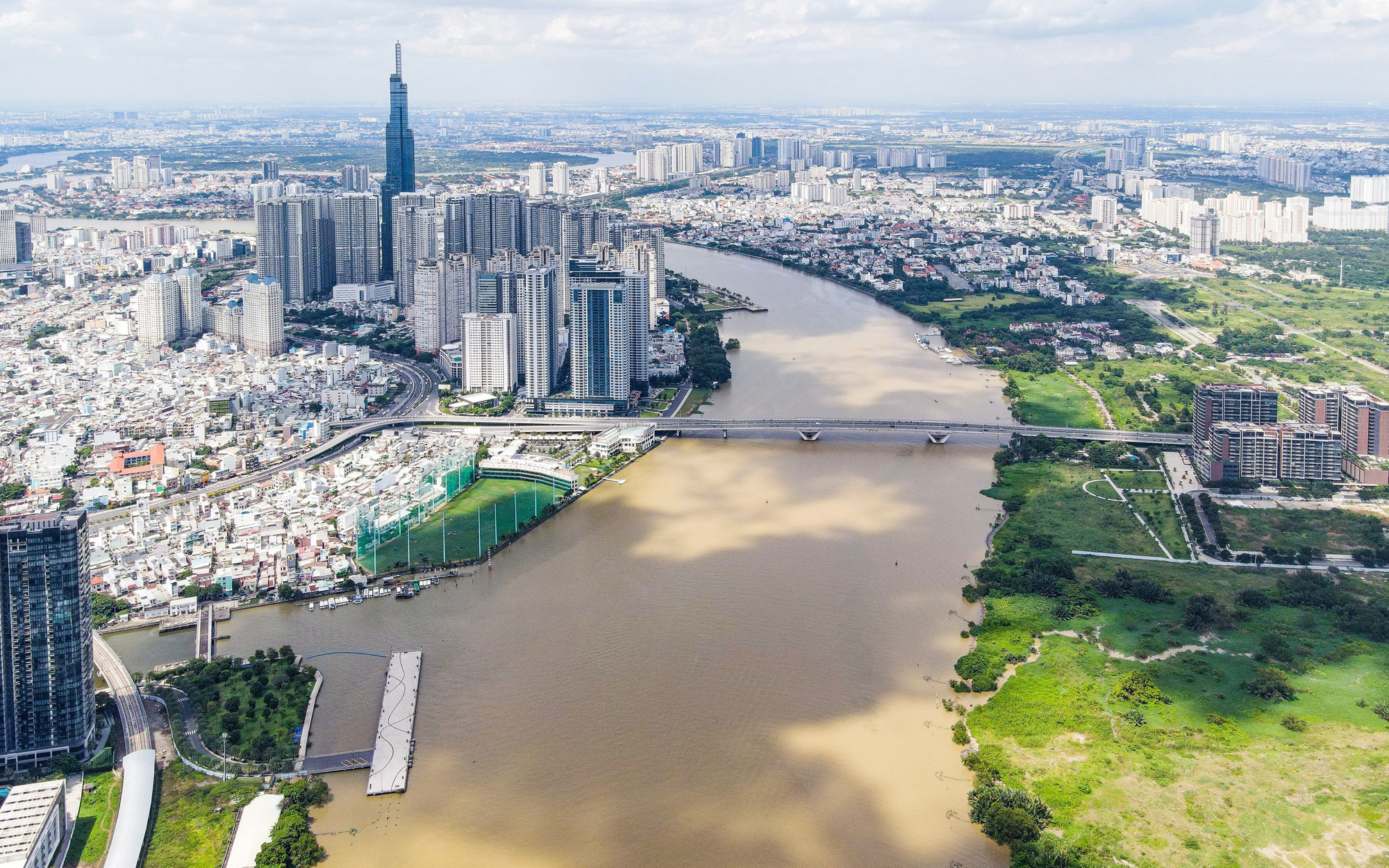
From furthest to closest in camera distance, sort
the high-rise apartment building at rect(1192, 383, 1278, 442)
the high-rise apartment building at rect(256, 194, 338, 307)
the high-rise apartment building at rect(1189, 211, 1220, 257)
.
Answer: the high-rise apartment building at rect(1189, 211, 1220, 257)
the high-rise apartment building at rect(256, 194, 338, 307)
the high-rise apartment building at rect(1192, 383, 1278, 442)

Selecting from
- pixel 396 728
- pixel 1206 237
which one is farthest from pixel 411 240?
pixel 1206 237

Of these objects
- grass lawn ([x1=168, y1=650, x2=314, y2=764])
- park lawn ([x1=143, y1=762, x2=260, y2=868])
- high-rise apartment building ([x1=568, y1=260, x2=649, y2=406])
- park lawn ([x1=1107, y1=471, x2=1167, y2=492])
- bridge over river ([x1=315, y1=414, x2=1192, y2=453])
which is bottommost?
park lawn ([x1=143, y1=762, x2=260, y2=868])

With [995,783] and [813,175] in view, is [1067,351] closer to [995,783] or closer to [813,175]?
[995,783]

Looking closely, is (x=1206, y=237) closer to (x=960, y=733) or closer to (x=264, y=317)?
(x=264, y=317)

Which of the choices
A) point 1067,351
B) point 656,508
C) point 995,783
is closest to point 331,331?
point 656,508

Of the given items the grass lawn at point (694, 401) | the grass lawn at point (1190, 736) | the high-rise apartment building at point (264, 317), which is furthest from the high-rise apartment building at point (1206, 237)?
the high-rise apartment building at point (264, 317)

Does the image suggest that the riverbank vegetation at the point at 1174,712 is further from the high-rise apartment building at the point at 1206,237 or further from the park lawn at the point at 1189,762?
the high-rise apartment building at the point at 1206,237

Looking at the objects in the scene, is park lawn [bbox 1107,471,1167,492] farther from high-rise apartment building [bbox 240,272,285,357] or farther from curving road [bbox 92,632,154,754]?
high-rise apartment building [bbox 240,272,285,357]

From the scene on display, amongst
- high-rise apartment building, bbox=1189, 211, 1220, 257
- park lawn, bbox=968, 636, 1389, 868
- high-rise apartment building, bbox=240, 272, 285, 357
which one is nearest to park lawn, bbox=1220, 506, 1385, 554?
park lawn, bbox=968, 636, 1389, 868
